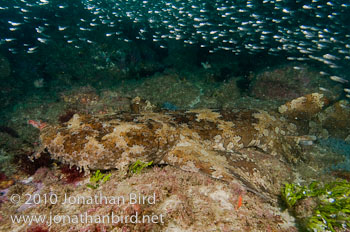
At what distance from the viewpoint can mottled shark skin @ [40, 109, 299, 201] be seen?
473cm

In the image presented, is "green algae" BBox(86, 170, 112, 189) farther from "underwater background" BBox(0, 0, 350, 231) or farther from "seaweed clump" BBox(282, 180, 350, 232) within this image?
"seaweed clump" BBox(282, 180, 350, 232)

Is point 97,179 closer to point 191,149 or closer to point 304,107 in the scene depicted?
point 191,149

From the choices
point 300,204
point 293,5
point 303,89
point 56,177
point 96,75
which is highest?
point 293,5

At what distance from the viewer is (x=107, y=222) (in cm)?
275

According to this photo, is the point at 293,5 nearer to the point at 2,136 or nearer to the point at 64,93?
the point at 64,93

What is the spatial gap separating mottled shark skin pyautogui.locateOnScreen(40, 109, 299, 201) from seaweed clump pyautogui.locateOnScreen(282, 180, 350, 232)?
958mm

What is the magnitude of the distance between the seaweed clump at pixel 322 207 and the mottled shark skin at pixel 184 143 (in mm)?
958

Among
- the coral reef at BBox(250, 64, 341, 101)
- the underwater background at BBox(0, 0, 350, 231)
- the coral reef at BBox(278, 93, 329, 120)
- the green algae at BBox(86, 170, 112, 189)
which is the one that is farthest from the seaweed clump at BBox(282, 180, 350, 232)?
the coral reef at BBox(250, 64, 341, 101)

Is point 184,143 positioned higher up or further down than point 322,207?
further down

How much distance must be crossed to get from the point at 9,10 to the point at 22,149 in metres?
31.2

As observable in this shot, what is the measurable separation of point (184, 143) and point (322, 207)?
3.45 m

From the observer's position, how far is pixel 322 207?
317 cm

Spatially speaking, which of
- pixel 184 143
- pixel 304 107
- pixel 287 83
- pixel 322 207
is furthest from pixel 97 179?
pixel 287 83

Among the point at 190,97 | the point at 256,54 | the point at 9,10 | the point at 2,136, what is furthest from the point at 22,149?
the point at 9,10
